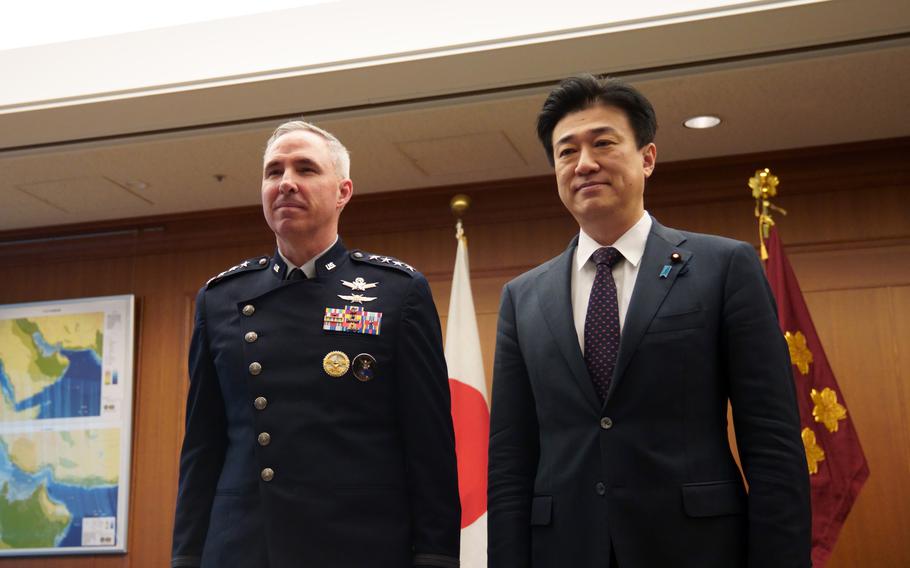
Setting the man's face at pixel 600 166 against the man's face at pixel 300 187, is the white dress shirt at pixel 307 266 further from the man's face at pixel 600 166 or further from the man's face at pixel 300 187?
the man's face at pixel 600 166

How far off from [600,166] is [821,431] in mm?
A: 2285

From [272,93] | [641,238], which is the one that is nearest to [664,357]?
[641,238]

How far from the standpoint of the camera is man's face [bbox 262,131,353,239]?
2.12 meters

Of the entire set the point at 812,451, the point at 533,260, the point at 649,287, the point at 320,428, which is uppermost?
the point at 533,260

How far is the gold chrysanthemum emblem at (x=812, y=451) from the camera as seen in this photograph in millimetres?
3777

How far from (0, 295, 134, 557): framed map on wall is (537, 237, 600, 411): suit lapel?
164 inches

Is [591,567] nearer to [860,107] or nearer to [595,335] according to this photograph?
[595,335]

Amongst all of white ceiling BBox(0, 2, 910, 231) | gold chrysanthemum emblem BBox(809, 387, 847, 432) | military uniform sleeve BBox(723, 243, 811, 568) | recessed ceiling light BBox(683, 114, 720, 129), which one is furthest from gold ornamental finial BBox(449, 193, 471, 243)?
military uniform sleeve BBox(723, 243, 811, 568)

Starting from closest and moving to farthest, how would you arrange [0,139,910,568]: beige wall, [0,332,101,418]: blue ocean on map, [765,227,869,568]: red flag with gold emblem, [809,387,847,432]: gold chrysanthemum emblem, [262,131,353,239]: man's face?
[262,131,353,239]: man's face → [765,227,869,568]: red flag with gold emblem → [809,387,847,432]: gold chrysanthemum emblem → [0,139,910,568]: beige wall → [0,332,101,418]: blue ocean on map

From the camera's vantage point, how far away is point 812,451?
3795 millimetres

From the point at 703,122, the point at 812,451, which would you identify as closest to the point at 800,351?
the point at 812,451

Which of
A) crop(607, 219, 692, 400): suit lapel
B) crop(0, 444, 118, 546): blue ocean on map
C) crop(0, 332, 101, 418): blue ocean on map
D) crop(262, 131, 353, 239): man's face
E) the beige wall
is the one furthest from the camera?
crop(0, 332, 101, 418): blue ocean on map

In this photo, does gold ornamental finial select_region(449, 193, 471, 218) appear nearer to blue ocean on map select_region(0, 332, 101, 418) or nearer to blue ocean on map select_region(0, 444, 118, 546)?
blue ocean on map select_region(0, 332, 101, 418)

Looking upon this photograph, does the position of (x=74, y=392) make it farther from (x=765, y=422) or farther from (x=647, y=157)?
(x=765, y=422)
